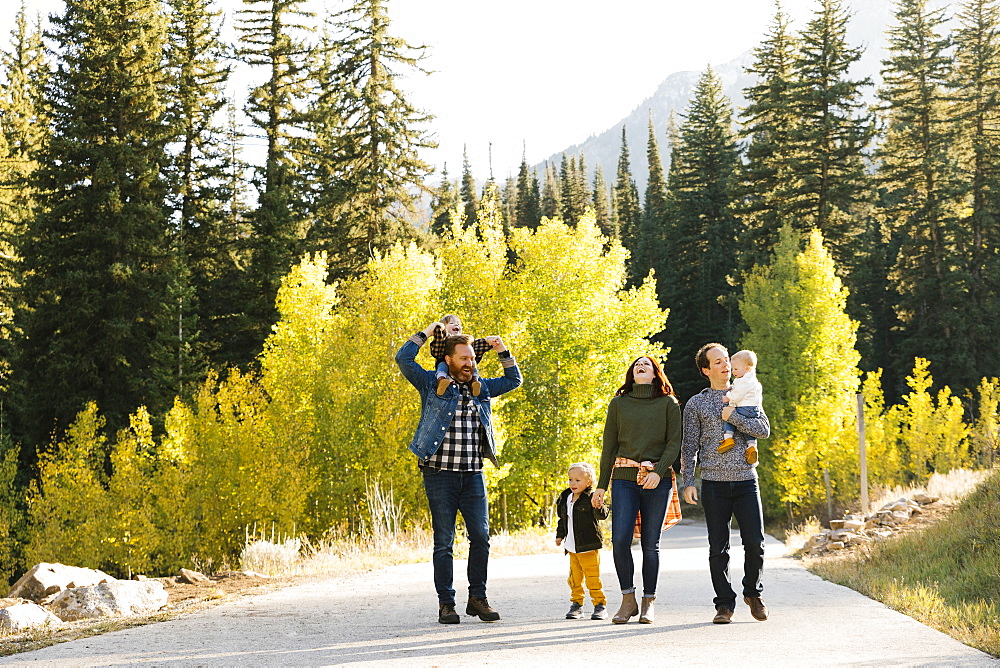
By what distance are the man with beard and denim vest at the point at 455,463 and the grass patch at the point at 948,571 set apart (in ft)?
→ 11.2

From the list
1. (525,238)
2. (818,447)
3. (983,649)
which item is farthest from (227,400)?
(983,649)

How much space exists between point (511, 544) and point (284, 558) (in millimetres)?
4211

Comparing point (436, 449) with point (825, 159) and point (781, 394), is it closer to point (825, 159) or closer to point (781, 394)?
point (781, 394)

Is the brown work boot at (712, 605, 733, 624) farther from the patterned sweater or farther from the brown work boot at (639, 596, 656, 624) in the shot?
the patterned sweater

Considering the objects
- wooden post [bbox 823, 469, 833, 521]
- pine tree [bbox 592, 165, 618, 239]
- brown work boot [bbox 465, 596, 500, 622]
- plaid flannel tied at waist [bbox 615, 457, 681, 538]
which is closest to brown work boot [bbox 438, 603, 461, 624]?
brown work boot [bbox 465, 596, 500, 622]

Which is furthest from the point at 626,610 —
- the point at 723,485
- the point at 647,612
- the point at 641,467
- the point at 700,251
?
the point at 700,251

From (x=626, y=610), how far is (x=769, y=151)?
47.1 m

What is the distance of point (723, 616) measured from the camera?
265 inches

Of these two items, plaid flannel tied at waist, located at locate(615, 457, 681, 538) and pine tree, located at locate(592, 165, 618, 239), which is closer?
plaid flannel tied at waist, located at locate(615, 457, 681, 538)

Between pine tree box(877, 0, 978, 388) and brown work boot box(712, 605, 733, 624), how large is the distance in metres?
43.0

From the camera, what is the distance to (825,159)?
46.6 metres

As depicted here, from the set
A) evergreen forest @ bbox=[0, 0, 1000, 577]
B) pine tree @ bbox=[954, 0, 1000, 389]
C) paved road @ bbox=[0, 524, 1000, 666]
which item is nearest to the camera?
paved road @ bbox=[0, 524, 1000, 666]

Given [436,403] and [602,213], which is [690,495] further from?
[602,213]

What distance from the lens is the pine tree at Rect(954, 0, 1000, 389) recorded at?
45.5 metres
